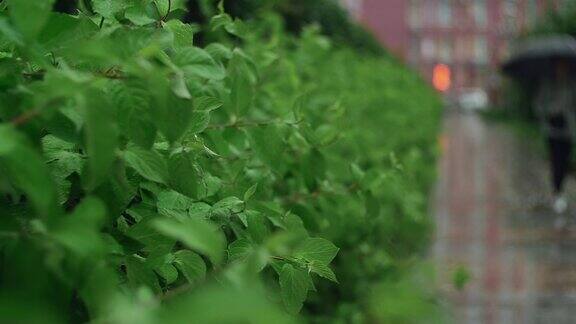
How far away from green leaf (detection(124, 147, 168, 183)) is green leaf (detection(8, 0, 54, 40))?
0.86ft

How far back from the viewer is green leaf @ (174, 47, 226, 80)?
1300 mm

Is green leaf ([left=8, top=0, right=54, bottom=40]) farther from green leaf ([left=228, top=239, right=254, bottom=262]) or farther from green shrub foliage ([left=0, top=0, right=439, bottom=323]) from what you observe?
green leaf ([left=228, top=239, right=254, bottom=262])

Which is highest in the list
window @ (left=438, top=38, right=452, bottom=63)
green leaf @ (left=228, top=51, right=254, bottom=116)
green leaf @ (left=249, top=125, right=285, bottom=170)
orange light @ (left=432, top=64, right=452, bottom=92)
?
green leaf @ (left=228, top=51, right=254, bottom=116)

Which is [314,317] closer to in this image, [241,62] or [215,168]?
[215,168]

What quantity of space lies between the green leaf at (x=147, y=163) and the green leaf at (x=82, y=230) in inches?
11.7

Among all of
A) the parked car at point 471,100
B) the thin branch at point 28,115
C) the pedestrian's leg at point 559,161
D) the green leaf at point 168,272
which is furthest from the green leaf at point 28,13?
the parked car at point 471,100

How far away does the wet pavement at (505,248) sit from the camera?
5.67 meters

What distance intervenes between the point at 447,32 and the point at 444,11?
2307 millimetres

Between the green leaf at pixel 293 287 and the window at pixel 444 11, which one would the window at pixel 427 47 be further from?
the green leaf at pixel 293 287

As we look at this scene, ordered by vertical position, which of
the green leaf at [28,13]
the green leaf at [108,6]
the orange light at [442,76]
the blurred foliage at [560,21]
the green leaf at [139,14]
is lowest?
the orange light at [442,76]

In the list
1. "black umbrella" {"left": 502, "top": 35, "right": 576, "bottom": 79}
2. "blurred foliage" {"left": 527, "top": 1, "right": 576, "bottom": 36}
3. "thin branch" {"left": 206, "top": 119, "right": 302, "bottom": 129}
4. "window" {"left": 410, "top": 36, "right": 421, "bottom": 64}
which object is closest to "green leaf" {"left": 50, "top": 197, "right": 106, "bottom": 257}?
"thin branch" {"left": 206, "top": 119, "right": 302, "bottom": 129}

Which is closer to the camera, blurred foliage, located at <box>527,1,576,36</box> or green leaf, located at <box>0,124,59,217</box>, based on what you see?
green leaf, located at <box>0,124,59,217</box>

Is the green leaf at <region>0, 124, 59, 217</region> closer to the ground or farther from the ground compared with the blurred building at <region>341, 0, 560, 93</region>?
farther from the ground

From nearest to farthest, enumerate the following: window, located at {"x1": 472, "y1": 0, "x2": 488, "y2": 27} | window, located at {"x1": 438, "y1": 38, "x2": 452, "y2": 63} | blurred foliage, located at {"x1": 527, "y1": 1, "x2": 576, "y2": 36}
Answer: blurred foliage, located at {"x1": 527, "y1": 1, "x2": 576, "y2": 36}
window, located at {"x1": 472, "y1": 0, "x2": 488, "y2": 27}
window, located at {"x1": 438, "y1": 38, "x2": 452, "y2": 63}
